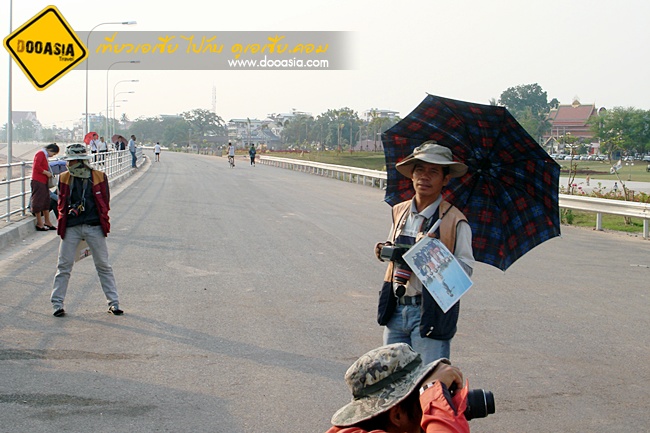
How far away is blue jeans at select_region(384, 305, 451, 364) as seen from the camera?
431cm

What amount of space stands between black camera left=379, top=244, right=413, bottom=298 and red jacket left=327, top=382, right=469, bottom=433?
5.53ft

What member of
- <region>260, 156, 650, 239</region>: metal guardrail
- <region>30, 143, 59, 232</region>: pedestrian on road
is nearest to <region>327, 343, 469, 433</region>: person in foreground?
<region>30, 143, 59, 232</region>: pedestrian on road

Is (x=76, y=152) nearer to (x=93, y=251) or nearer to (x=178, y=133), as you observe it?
(x=93, y=251)

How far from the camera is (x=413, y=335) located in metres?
4.38

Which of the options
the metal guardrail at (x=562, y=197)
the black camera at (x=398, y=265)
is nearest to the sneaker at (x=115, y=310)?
the black camera at (x=398, y=265)

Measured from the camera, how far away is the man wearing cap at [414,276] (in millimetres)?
4289

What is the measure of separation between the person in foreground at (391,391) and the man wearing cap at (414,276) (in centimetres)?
154

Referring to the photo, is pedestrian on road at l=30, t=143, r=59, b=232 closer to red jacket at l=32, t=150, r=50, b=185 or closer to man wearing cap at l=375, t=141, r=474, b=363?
red jacket at l=32, t=150, r=50, b=185

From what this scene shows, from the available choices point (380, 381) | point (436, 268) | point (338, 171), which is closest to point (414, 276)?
point (436, 268)

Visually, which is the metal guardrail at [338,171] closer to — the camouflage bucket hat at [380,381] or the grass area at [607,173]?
the grass area at [607,173]

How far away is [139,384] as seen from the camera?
20.1 ft

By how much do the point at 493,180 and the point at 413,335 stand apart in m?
Result: 1.16

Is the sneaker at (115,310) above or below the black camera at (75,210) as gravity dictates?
below

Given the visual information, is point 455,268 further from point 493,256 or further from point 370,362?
point 370,362
